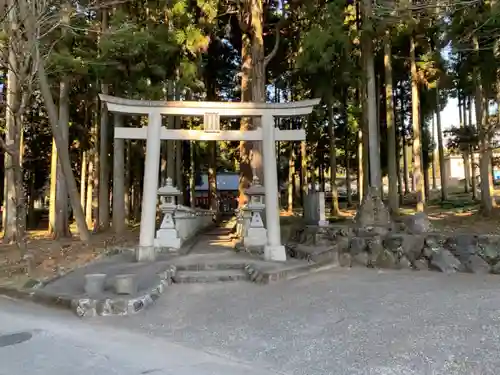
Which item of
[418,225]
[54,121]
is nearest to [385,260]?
[418,225]

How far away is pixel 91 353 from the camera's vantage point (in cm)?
491

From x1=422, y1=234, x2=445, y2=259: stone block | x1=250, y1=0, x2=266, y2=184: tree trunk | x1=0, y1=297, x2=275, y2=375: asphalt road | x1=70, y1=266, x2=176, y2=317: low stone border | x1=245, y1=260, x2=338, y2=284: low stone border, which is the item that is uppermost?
x1=250, y1=0, x2=266, y2=184: tree trunk

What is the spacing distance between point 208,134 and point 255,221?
2.96m

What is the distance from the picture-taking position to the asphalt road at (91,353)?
4.39m

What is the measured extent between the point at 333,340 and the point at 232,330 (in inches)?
52.3

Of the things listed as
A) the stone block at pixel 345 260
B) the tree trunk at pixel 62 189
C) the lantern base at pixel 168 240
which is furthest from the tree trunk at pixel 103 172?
the stone block at pixel 345 260

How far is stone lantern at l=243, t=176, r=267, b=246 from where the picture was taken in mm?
12375

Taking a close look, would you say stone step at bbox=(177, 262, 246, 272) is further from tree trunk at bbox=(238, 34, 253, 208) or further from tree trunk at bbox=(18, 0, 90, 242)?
tree trunk at bbox=(238, 34, 253, 208)

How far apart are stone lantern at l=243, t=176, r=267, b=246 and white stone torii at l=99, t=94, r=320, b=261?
166 cm

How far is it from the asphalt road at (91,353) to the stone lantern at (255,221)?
6.44m

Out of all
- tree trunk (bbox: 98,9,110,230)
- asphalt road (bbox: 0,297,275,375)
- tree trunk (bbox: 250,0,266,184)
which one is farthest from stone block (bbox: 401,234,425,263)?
tree trunk (bbox: 98,9,110,230)

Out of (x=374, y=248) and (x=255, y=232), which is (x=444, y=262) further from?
(x=255, y=232)

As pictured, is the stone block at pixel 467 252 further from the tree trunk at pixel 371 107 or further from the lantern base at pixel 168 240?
the lantern base at pixel 168 240

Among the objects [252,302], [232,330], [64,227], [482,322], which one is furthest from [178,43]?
[482,322]
